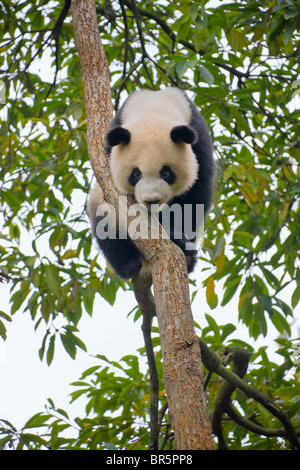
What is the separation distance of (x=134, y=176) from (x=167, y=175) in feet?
0.83

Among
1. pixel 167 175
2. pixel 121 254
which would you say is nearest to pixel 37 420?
pixel 121 254

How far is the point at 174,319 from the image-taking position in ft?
7.93

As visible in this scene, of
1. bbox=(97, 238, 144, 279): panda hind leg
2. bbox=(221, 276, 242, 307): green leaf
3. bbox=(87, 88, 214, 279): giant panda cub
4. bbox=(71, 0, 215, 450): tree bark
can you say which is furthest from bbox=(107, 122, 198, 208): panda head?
bbox=(221, 276, 242, 307): green leaf

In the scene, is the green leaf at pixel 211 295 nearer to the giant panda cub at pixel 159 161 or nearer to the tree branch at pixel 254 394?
the giant panda cub at pixel 159 161

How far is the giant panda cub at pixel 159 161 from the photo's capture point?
157 inches

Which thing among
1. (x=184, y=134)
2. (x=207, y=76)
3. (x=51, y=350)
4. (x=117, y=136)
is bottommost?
(x=51, y=350)

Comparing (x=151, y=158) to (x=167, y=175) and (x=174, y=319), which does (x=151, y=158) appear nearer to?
(x=167, y=175)

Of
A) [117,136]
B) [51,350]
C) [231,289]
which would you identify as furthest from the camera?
[231,289]

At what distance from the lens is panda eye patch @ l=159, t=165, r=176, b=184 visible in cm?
406

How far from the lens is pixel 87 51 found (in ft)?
12.2

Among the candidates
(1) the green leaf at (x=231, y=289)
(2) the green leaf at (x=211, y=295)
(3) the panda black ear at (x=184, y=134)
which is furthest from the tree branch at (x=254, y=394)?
(3) the panda black ear at (x=184, y=134)

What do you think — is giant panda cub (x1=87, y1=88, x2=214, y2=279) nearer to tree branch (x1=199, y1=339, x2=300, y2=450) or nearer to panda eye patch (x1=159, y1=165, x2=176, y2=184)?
panda eye patch (x1=159, y1=165, x2=176, y2=184)

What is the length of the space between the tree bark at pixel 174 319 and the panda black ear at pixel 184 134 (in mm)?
675

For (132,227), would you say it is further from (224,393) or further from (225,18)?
(225,18)
